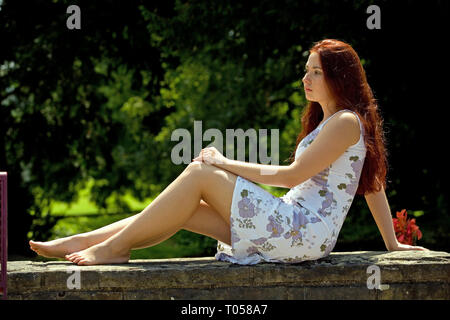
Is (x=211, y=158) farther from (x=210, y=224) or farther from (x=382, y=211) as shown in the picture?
(x=382, y=211)

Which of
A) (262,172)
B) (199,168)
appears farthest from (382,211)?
(199,168)

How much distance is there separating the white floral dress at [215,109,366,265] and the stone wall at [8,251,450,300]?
0.30 feet

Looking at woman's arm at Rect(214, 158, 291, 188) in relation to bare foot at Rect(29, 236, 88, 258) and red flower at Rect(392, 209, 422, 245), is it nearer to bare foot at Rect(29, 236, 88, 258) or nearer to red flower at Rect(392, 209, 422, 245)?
bare foot at Rect(29, 236, 88, 258)

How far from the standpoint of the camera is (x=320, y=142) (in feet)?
10.6

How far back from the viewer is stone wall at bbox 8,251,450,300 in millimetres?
3125

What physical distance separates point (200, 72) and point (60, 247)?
20.2 ft

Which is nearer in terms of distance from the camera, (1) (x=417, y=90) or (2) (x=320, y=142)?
(2) (x=320, y=142)

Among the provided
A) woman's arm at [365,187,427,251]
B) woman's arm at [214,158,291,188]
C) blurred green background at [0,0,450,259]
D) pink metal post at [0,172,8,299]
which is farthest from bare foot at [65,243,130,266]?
blurred green background at [0,0,450,259]

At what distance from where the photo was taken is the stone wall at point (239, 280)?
312cm

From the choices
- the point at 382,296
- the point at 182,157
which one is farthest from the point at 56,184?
the point at 382,296

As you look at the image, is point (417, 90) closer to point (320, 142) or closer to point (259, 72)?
point (259, 72)

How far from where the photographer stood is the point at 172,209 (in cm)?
323

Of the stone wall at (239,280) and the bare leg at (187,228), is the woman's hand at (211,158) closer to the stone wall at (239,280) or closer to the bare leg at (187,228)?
the bare leg at (187,228)

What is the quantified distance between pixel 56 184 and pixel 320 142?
6959mm
